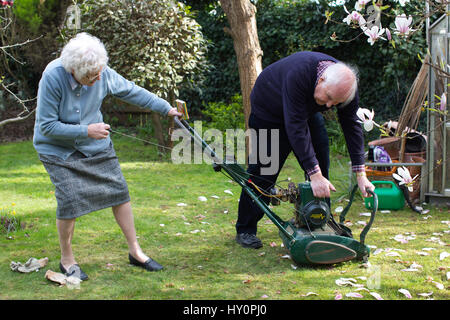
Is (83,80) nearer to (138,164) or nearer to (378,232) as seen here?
(378,232)

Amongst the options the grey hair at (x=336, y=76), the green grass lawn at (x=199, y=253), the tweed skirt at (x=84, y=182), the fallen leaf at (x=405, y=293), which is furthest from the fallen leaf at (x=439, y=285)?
the tweed skirt at (x=84, y=182)

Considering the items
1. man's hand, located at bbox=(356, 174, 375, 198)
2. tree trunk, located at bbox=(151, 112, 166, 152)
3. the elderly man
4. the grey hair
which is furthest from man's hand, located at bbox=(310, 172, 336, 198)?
tree trunk, located at bbox=(151, 112, 166, 152)

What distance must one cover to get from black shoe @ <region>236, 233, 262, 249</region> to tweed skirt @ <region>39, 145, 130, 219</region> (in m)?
1.03

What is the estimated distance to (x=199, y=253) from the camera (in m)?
3.56

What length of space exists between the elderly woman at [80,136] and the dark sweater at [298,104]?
657 mm

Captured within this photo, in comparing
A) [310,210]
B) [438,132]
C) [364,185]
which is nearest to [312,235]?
[310,210]

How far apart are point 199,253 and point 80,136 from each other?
131 cm

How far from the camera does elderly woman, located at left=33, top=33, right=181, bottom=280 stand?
272 centimetres

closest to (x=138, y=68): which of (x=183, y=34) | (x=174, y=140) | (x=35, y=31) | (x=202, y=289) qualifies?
(x=183, y=34)

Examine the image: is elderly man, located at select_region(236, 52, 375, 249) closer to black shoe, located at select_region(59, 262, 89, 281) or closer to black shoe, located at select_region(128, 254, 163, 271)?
black shoe, located at select_region(128, 254, 163, 271)

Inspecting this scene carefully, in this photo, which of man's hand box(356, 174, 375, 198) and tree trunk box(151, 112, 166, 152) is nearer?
man's hand box(356, 174, 375, 198)

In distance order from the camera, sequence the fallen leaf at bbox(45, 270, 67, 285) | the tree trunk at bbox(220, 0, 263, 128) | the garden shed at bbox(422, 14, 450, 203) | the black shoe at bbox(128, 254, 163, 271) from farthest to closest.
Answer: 1. the tree trunk at bbox(220, 0, 263, 128)
2. the garden shed at bbox(422, 14, 450, 203)
3. the black shoe at bbox(128, 254, 163, 271)
4. the fallen leaf at bbox(45, 270, 67, 285)

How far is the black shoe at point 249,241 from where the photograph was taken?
3.61 meters

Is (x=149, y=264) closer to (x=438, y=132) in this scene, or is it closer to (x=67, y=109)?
(x=67, y=109)
